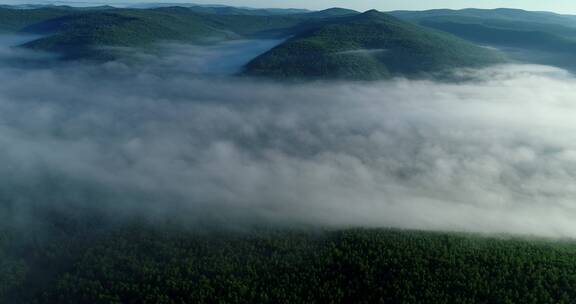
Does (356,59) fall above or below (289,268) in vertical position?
above

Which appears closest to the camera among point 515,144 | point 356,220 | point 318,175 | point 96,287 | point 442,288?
point 442,288

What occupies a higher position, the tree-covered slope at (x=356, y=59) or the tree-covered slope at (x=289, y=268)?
the tree-covered slope at (x=356, y=59)

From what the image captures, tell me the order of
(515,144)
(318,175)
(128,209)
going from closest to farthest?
(128,209) → (318,175) → (515,144)

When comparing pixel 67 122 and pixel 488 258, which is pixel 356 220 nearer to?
pixel 488 258

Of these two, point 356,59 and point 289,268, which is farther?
point 356,59

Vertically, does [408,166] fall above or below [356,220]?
above

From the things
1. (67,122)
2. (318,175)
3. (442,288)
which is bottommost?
(442,288)

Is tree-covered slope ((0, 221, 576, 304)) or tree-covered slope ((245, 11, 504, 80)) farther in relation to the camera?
tree-covered slope ((245, 11, 504, 80))

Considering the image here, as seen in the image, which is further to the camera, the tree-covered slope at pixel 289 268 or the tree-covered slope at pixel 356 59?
the tree-covered slope at pixel 356 59

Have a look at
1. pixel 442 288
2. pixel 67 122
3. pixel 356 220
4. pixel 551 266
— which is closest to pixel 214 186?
pixel 356 220

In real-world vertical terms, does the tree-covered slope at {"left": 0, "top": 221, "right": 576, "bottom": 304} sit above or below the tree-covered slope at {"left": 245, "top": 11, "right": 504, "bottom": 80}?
below

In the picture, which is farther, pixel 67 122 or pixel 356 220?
pixel 67 122
